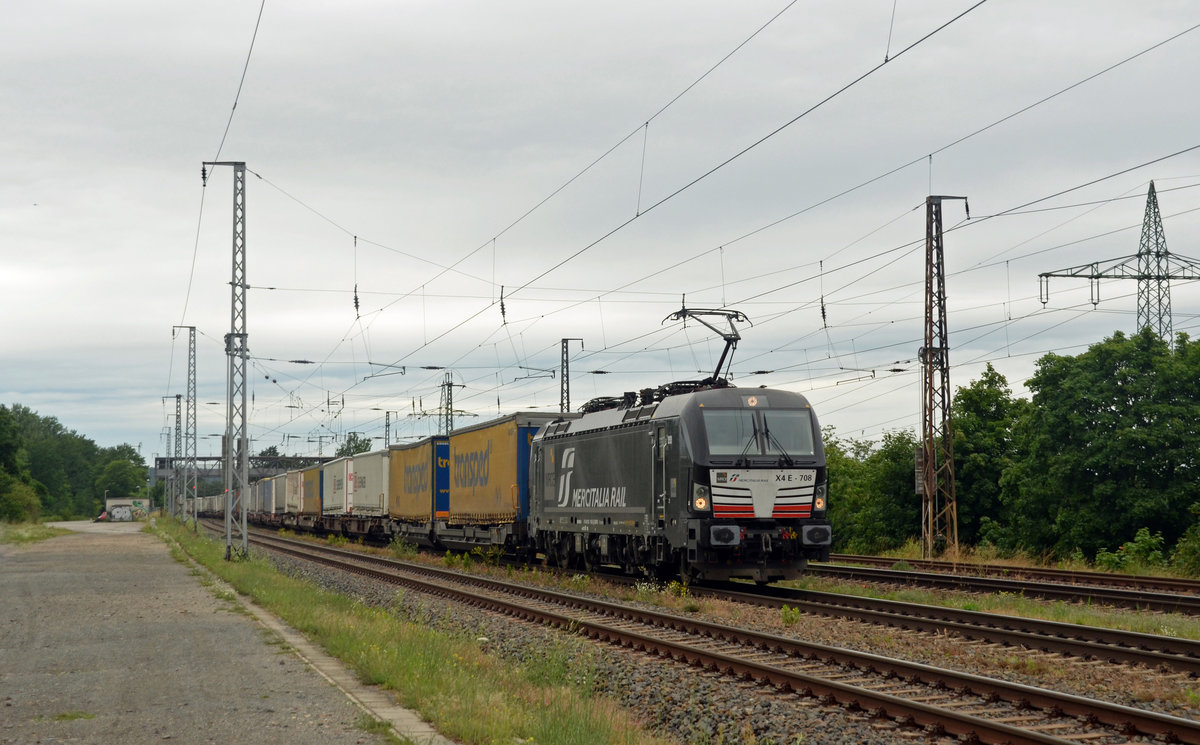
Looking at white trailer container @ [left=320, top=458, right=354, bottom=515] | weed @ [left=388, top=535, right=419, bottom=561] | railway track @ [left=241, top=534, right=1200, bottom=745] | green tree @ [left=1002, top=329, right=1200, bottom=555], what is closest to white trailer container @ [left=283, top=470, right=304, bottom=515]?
white trailer container @ [left=320, top=458, right=354, bottom=515]

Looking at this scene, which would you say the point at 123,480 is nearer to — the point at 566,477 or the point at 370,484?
the point at 370,484

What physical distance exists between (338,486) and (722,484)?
37.6 metres

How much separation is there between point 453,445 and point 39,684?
81.5 feet

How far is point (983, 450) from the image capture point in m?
34.8

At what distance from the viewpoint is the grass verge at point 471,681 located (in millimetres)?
8750

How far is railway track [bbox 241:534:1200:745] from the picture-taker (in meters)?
8.87

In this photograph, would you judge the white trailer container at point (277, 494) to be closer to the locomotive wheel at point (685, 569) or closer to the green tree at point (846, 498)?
the green tree at point (846, 498)

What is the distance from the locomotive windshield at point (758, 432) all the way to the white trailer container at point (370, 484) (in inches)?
1081

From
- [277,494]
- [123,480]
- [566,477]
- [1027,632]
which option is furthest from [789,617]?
[123,480]

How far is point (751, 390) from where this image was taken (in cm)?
2081

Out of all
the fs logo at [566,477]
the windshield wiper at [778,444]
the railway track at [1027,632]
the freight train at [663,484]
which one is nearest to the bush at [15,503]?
the freight train at [663,484]

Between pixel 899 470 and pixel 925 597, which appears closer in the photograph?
pixel 925 597

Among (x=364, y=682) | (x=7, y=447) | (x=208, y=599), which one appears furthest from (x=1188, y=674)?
(x=7, y=447)

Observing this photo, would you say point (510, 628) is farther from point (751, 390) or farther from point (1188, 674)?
point (1188, 674)
